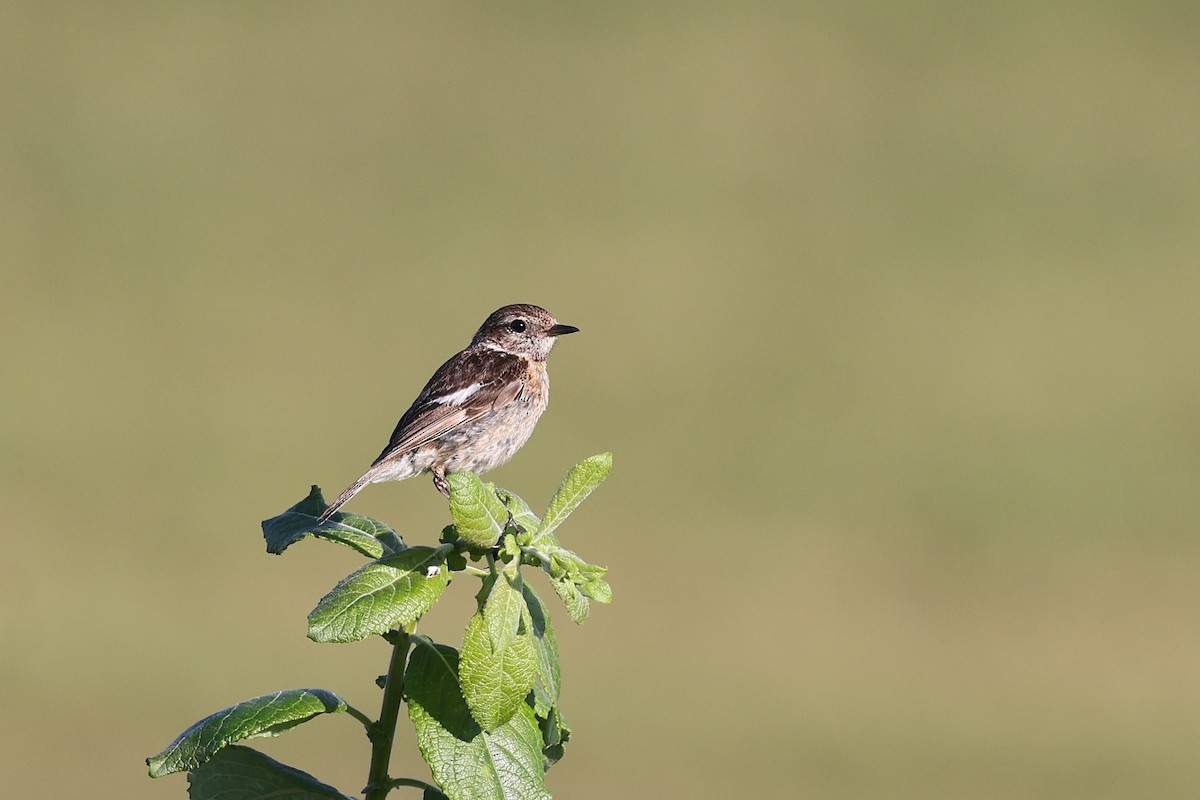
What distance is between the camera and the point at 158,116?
137 ft

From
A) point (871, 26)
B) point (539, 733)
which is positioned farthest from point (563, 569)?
point (871, 26)

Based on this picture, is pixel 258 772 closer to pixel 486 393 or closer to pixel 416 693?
pixel 416 693

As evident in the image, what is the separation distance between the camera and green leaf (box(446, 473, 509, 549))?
2.69 metres

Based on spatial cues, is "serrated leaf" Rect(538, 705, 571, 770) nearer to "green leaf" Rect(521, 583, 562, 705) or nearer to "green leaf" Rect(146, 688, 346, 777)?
"green leaf" Rect(521, 583, 562, 705)

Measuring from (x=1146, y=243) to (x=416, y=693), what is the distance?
3937cm

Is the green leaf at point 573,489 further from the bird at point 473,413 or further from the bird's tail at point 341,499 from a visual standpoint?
the bird at point 473,413

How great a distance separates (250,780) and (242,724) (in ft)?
0.71

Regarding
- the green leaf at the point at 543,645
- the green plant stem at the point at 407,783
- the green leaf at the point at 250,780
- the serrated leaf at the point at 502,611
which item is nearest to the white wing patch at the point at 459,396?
the green leaf at the point at 543,645

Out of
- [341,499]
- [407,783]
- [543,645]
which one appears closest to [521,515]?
[543,645]

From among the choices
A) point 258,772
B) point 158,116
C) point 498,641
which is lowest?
point 258,772

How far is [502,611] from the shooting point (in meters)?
2.63

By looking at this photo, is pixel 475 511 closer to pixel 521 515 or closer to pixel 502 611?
pixel 502 611

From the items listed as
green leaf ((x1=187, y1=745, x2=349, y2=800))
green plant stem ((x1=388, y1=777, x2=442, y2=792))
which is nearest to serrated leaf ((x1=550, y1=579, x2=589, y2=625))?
green plant stem ((x1=388, y1=777, x2=442, y2=792))

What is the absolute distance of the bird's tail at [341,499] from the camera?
131 inches
